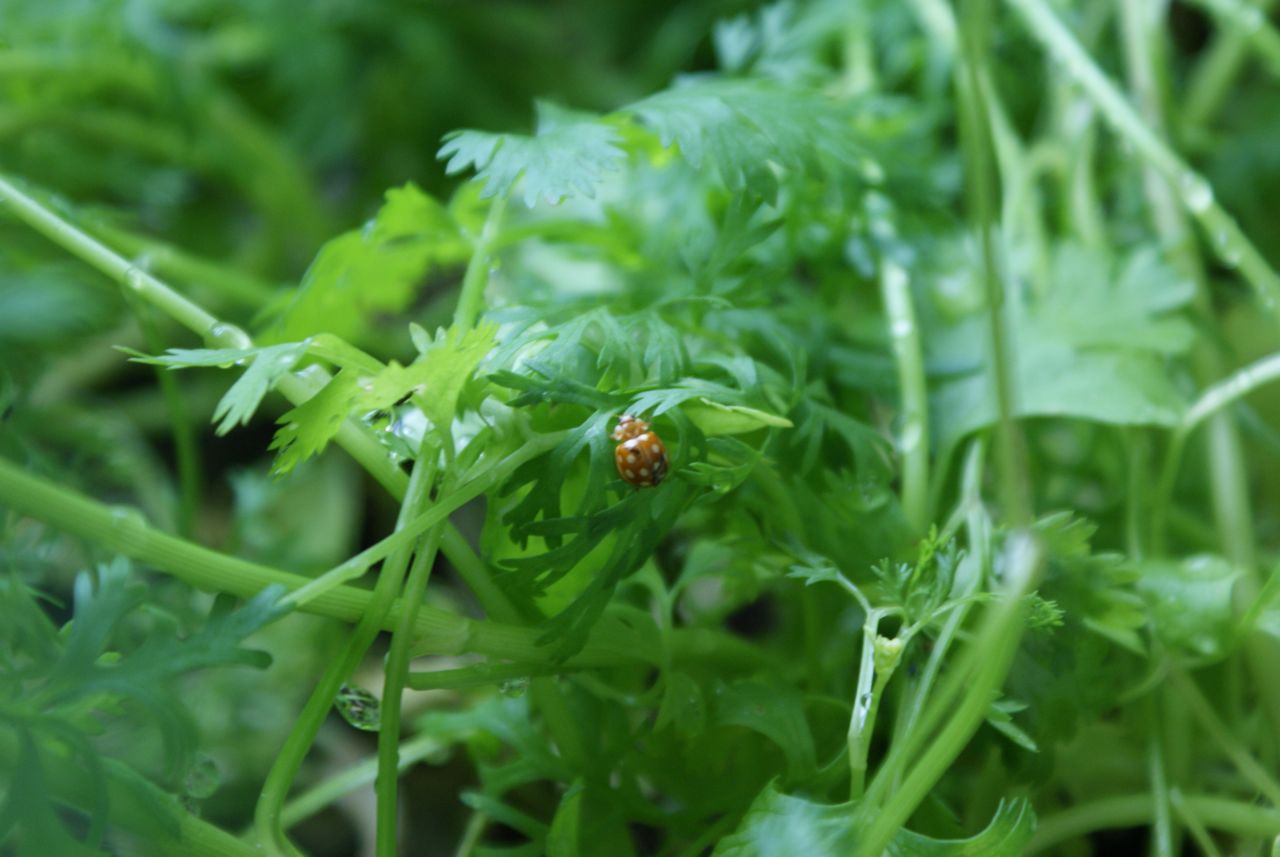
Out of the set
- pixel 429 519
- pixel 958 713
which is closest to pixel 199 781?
pixel 429 519

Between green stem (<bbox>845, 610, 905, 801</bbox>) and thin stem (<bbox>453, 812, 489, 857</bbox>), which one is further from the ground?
green stem (<bbox>845, 610, 905, 801</bbox>)

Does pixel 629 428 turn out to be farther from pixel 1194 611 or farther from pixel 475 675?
pixel 1194 611

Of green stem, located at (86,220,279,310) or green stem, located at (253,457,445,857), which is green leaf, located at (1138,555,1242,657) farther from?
green stem, located at (86,220,279,310)

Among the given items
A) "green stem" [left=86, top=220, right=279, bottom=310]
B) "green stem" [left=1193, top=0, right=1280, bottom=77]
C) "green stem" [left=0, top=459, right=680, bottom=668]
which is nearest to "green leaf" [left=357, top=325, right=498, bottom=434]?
"green stem" [left=0, top=459, right=680, bottom=668]

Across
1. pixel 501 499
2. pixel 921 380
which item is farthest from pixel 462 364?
pixel 921 380

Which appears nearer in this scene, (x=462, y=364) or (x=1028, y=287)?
(x=462, y=364)

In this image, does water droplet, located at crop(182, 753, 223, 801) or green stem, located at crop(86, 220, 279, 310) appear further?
green stem, located at crop(86, 220, 279, 310)

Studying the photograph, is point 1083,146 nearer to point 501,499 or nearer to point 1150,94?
point 1150,94

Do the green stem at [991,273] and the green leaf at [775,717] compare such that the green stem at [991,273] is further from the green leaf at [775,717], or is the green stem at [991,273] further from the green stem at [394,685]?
the green stem at [394,685]
